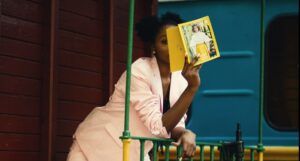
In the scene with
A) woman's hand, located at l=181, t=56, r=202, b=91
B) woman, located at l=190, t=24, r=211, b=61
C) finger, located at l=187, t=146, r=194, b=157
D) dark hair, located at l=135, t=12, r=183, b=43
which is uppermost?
dark hair, located at l=135, t=12, r=183, b=43

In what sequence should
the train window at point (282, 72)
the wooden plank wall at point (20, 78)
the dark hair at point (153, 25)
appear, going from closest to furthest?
the dark hair at point (153, 25), the wooden plank wall at point (20, 78), the train window at point (282, 72)

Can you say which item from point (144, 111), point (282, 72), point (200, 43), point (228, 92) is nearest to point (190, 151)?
point (144, 111)

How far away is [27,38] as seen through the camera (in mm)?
4750

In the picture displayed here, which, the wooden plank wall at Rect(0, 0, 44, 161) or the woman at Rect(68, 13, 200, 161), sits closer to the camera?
the woman at Rect(68, 13, 200, 161)

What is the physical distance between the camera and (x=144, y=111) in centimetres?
418

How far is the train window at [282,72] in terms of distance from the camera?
294 inches

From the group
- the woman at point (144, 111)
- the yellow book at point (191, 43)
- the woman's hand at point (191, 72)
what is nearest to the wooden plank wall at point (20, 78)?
the woman at point (144, 111)

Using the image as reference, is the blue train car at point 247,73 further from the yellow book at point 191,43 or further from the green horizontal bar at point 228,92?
the yellow book at point 191,43

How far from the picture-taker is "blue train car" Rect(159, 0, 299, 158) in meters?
7.47

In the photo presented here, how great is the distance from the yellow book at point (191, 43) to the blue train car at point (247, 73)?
335cm

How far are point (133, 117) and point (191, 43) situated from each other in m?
0.53

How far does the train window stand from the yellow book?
340 centimetres

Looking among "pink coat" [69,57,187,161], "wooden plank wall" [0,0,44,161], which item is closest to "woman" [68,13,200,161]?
"pink coat" [69,57,187,161]

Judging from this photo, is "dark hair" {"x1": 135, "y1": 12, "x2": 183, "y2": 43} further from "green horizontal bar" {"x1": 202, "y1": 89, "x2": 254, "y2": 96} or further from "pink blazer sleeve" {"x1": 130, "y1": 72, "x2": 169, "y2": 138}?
"green horizontal bar" {"x1": 202, "y1": 89, "x2": 254, "y2": 96}
